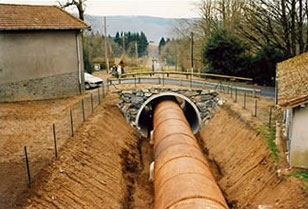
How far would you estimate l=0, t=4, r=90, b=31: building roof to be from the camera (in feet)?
68.6

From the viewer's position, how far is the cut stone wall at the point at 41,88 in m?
21.2

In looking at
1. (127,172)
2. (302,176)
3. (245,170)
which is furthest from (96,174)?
(302,176)

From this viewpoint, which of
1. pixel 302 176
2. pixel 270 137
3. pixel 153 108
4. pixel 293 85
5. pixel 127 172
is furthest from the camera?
pixel 153 108

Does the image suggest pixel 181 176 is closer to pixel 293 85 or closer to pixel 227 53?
pixel 293 85

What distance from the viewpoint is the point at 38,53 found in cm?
2189

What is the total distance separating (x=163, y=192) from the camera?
31.4 ft

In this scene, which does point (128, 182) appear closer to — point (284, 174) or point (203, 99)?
point (284, 174)

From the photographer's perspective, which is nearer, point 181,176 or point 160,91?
point 181,176

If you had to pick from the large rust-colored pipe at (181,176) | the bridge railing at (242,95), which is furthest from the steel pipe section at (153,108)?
the large rust-colored pipe at (181,176)

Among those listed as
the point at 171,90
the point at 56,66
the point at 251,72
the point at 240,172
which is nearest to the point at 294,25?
the point at 251,72

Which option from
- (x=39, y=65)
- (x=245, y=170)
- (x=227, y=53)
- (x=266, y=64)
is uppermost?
(x=227, y=53)

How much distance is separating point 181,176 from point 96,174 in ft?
15.1

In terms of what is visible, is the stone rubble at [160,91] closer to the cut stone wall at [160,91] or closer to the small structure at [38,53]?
the cut stone wall at [160,91]

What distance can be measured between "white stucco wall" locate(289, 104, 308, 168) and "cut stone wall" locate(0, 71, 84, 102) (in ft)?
55.1
